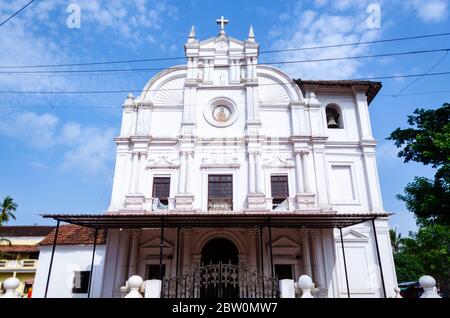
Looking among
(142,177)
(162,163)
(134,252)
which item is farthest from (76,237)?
(162,163)

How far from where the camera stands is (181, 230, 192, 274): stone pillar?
13.1 meters

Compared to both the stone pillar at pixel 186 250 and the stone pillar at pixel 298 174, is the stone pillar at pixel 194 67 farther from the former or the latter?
the stone pillar at pixel 186 250

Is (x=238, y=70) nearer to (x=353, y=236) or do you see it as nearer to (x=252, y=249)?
(x=252, y=249)

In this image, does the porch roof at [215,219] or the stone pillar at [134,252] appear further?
the stone pillar at [134,252]

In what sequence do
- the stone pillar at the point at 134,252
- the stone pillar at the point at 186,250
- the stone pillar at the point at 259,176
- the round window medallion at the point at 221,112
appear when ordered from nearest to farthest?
the stone pillar at the point at 186,250
the stone pillar at the point at 134,252
the stone pillar at the point at 259,176
the round window medallion at the point at 221,112

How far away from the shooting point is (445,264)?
Answer: 29.3 m

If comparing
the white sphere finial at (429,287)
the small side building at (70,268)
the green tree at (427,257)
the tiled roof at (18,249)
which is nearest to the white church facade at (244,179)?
the small side building at (70,268)

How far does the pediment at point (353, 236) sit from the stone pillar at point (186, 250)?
6938mm

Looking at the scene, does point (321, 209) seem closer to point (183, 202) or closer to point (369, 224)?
point (369, 224)

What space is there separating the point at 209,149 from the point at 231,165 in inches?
56.2

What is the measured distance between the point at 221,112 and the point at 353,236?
347 inches

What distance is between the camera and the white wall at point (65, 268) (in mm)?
14953

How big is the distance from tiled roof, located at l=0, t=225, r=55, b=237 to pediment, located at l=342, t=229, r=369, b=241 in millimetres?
31203
